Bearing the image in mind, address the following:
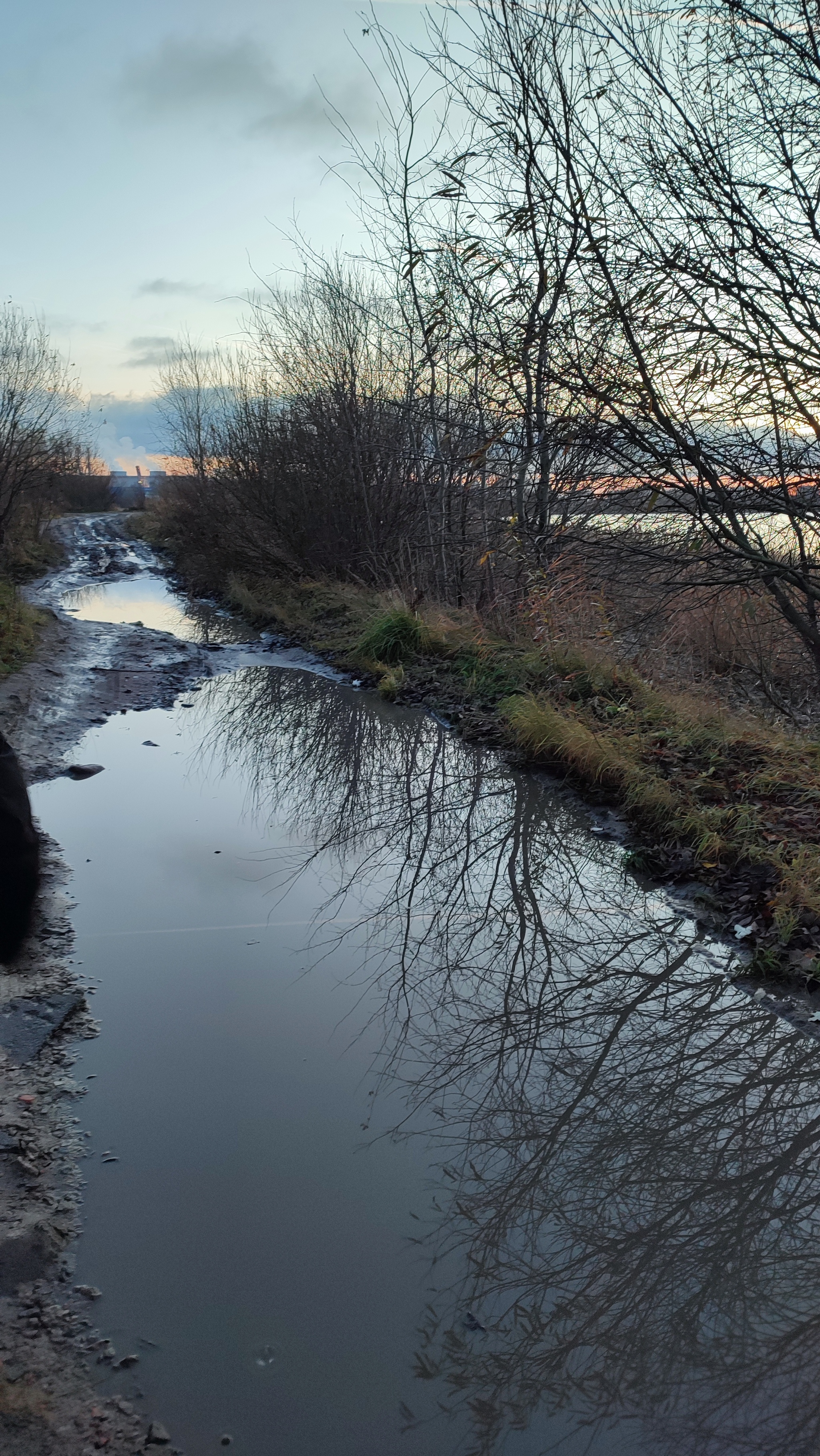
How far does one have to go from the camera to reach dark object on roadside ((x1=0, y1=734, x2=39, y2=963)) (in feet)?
7.25

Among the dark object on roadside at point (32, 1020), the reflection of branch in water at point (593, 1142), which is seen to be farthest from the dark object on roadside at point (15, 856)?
the reflection of branch in water at point (593, 1142)

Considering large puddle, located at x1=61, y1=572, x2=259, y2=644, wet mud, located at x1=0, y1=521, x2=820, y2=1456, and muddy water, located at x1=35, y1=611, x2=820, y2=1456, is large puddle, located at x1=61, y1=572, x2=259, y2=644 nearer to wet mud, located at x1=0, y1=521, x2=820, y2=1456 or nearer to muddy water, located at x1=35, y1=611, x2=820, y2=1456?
wet mud, located at x1=0, y1=521, x2=820, y2=1456

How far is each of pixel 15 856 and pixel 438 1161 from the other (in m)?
1.76

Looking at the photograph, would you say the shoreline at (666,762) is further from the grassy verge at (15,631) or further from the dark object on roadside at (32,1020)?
the grassy verge at (15,631)

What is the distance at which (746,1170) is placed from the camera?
3.19 metres

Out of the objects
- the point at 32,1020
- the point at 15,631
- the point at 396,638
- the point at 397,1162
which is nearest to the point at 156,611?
the point at 15,631

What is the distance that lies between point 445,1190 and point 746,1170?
1058 mm

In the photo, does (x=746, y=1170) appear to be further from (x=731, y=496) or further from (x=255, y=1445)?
(x=731, y=496)

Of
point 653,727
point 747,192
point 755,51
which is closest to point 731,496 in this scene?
point 747,192

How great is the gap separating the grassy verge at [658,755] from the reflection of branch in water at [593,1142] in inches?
15.0

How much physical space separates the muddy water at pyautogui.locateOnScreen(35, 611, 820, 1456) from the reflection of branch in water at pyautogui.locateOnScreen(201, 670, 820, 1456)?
10 mm

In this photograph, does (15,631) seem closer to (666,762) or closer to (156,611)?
(156,611)

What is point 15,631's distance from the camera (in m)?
12.8

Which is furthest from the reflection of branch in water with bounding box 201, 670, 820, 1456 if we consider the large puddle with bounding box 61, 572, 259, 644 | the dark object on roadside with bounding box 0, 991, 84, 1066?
the large puddle with bounding box 61, 572, 259, 644
